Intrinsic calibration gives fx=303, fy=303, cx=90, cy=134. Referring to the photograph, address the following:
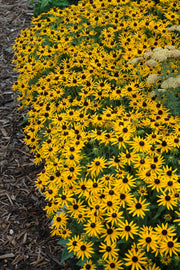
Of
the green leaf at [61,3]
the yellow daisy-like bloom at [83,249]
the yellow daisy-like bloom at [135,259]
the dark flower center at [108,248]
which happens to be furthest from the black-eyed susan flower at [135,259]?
the green leaf at [61,3]

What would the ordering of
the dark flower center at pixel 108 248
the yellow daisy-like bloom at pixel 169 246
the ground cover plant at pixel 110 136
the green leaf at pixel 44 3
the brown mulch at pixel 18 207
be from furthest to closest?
the green leaf at pixel 44 3 → the brown mulch at pixel 18 207 → the ground cover plant at pixel 110 136 → the dark flower center at pixel 108 248 → the yellow daisy-like bloom at pixel 169 246

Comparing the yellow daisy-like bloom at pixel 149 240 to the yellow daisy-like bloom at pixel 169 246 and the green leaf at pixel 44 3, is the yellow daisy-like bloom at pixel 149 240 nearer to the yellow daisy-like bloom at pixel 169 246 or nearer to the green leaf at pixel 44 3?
the yellow daisy-like bloom at pixel 169 246

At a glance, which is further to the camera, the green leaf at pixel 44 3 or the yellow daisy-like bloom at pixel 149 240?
the green leaf at pixel 44 3

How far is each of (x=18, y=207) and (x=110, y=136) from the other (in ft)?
6.99

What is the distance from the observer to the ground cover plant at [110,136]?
102 inches

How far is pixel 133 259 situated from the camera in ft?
7.78

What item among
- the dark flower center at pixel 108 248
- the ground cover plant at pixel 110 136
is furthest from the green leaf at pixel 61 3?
the dark flower center at pixel 108 248

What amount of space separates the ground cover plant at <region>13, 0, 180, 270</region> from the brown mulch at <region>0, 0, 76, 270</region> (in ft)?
1.11

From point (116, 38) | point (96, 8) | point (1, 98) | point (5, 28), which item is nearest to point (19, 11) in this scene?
point (5, 28)

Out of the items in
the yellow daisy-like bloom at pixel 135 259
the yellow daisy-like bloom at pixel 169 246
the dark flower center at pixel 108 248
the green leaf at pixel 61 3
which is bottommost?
the dark flower center at pixel 108 248

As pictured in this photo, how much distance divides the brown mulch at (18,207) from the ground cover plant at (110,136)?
0.34m

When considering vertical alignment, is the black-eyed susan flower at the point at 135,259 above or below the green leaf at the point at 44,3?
below

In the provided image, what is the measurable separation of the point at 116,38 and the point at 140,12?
60 centimetres

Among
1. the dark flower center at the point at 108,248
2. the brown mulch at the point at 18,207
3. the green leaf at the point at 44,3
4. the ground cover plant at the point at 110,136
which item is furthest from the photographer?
the green leaf at the point at 44,3
